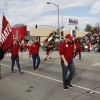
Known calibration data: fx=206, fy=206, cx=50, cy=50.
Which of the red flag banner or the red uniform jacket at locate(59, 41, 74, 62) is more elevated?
the red flag banner

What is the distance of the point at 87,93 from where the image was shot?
634cm

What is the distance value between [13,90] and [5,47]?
206cm

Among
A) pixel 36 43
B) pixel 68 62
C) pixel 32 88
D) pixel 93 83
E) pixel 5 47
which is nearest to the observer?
pixel 68 62

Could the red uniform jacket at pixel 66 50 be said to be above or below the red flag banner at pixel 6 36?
below

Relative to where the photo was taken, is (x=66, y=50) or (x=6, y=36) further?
(x=6, y=36)

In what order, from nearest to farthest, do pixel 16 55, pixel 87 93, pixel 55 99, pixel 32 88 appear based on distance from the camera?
pixel 55 99 < pixel 87 93 < pixel 32 88 < pixel 16 55

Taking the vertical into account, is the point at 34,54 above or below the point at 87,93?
above

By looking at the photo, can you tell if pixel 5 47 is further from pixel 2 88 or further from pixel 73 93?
pixel 73 93

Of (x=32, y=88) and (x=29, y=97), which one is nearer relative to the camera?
(x=29, y=97)

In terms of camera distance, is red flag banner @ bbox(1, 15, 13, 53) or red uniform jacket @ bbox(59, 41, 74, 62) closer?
red uniform jacket @ bbox(59, 41, 74, 62)

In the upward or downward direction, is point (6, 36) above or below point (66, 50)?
above

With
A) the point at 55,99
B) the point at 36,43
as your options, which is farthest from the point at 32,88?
the point at 36,43

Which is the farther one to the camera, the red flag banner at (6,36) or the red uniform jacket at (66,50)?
the red flag banner at (6,36)

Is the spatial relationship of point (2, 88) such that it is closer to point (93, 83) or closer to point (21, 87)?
point (21, 87)
